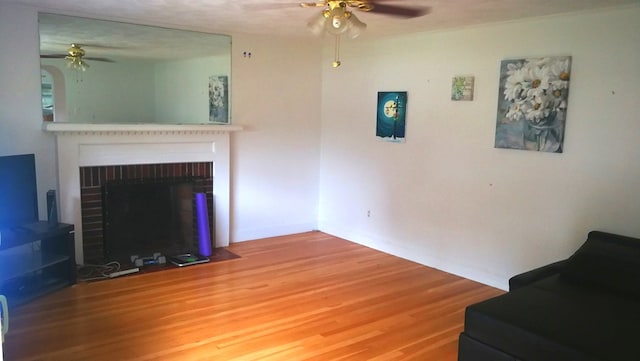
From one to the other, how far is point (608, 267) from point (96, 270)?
4.04m

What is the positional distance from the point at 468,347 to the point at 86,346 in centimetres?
229

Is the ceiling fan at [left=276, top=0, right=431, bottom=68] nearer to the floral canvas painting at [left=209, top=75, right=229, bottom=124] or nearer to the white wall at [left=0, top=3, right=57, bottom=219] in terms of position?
the floral canvas painting at [left=209, top=75, right=229, bottom=124]

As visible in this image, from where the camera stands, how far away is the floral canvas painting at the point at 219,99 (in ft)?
17.1

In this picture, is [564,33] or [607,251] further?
[564,33]

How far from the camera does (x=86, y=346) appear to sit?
3062 mm

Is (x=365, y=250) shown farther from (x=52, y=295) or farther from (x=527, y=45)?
(x=52, y=295)

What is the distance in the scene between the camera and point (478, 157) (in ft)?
14.5

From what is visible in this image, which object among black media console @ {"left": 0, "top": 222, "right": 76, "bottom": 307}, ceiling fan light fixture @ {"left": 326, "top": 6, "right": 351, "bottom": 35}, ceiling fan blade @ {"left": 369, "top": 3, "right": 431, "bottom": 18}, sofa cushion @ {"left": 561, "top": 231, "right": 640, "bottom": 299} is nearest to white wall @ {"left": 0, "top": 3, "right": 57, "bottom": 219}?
black media console @ {"left": 0, "top": 222, "right": 76, "bottom": 307}

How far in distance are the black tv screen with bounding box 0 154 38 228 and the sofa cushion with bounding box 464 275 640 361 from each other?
3.42 meters

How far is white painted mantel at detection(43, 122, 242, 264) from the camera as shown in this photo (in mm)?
4398

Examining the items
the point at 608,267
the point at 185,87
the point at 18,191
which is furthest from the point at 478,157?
the point at 18,191

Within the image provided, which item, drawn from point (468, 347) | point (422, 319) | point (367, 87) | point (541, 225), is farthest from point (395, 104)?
point (468, 347)

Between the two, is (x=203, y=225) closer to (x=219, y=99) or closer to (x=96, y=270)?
(x=96, y=270)

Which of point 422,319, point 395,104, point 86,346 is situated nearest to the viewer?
→ point 86,346
